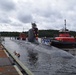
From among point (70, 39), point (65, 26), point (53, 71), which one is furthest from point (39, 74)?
point (65, 26)

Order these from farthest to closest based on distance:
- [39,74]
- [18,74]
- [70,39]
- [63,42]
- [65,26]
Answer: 1. [65,26]
2. [70,39]
3. [63,42]
4. [39,74]
5. [18,74]

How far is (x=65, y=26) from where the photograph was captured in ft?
206

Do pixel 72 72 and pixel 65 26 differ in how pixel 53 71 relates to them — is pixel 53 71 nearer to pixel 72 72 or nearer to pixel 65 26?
pixel 72 72

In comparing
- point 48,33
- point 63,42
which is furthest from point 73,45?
point 48,33

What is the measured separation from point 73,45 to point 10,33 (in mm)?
105291

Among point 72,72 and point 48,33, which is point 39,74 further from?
point 48,33

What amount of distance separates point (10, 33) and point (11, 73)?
14027 centimetres

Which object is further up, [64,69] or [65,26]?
[65,26]

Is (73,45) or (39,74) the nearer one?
(39,74)

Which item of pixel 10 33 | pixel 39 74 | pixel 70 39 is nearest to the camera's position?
pixel 39 74

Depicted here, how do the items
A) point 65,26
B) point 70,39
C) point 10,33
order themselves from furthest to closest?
point 10,33, point 65,26, point 70,39

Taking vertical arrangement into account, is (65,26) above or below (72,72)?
above

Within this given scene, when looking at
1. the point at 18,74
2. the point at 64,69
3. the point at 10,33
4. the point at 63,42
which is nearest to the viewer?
the point at 18,74

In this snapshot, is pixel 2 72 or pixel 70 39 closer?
pixel 2 72
